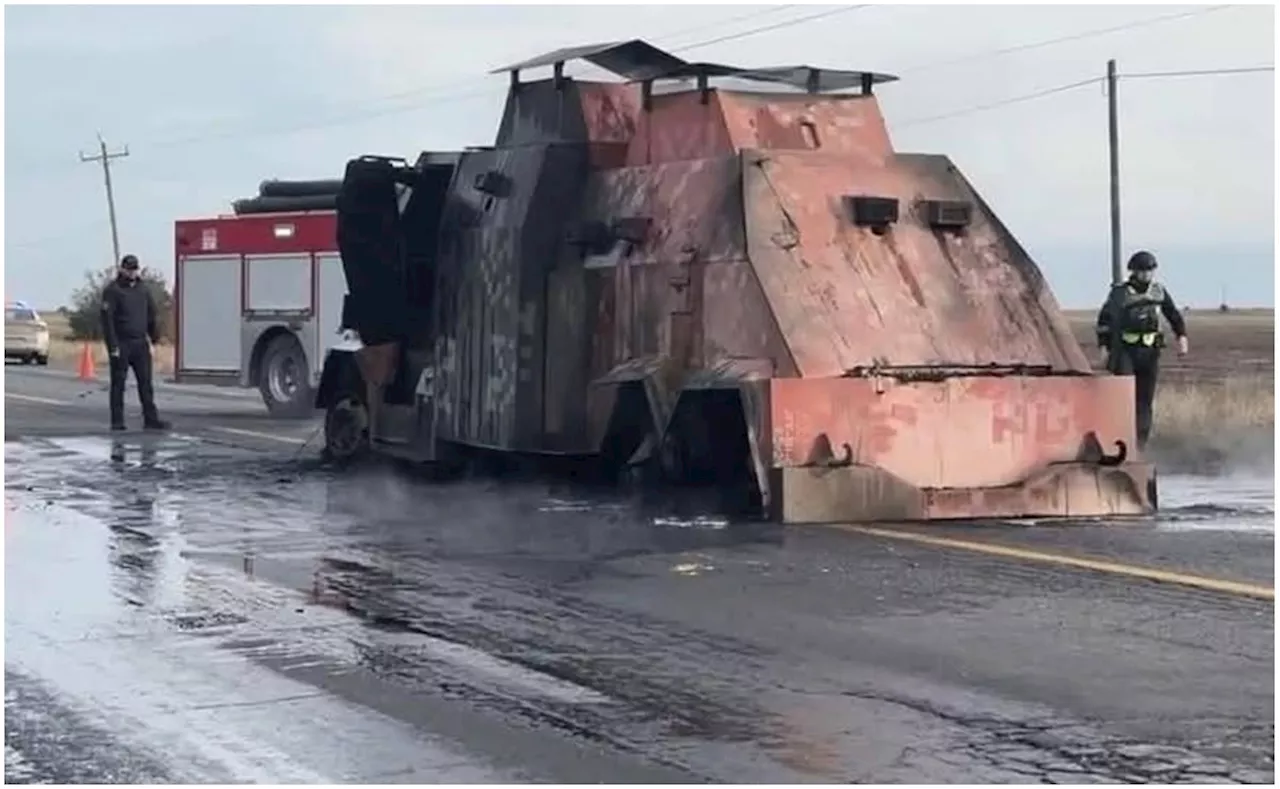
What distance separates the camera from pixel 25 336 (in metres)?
44.2

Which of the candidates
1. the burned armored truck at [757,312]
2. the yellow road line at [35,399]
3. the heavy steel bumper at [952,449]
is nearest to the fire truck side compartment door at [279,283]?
the yellow road line at [35,399]

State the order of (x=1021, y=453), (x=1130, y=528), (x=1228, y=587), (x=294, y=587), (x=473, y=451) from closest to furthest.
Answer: (x=1228, y=587), (x=294, y=587), (x=1130, y=528), (x=1021, y=453), (x=473, y=451)

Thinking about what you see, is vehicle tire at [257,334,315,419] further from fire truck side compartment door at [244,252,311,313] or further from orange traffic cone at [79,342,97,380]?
orange traffic cone at [79,342,97,380]

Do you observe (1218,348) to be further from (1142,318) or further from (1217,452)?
(1142,318)

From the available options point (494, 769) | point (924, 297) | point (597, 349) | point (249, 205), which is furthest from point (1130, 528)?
point (249, 205)

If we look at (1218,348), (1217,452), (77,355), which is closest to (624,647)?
(1217,452)

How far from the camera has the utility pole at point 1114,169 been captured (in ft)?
100

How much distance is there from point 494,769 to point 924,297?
7421 mm

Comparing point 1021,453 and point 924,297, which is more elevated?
point 924,297

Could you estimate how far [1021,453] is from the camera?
41.4 ft

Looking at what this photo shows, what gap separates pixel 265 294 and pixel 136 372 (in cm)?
619

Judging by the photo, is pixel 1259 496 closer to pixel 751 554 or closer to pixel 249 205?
pixel 751 554

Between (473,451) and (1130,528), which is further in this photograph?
(473,451)

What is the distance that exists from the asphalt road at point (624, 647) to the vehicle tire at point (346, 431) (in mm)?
3564
